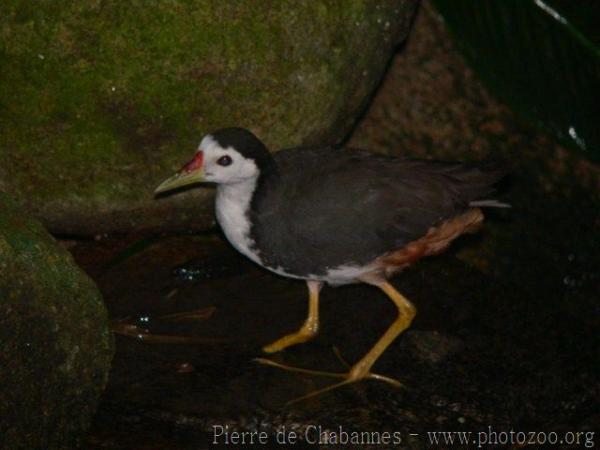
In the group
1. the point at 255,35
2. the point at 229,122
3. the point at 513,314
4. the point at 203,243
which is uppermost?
the point at 255,35

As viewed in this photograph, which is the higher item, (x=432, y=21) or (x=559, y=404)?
(x=432, y=21)

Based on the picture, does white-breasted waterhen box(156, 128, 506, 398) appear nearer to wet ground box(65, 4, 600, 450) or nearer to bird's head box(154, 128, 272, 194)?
bird's head box(154, 128, 272, 194)

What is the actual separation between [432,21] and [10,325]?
3.13 meters

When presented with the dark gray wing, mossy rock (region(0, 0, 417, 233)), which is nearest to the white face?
the dark gray wing

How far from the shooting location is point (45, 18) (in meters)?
4.74

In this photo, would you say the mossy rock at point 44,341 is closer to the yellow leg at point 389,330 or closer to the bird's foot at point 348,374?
the bird's foot at point 348,374

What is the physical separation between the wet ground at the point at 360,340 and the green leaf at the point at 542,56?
69 cm

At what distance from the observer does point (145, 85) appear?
4883mm

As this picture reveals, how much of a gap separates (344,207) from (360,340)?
647mm

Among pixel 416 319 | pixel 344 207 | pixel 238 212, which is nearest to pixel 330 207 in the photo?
pixel 344 207

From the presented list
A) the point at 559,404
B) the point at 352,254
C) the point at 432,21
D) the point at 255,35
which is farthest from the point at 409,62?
the point at 559,404

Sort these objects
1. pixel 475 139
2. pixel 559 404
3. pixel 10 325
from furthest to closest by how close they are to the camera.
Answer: pixel 475 139 < pixel 559 404 < pixel 10 325

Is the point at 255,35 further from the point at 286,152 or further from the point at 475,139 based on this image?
the point at 475,139

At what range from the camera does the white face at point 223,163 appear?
4531 mm
